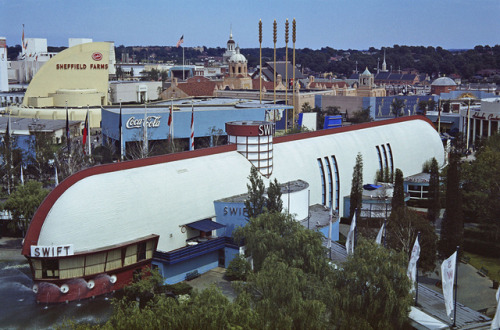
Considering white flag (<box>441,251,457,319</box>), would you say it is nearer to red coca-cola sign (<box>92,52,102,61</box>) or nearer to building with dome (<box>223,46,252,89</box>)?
red coca-cola sign (<box>92,52,102,61</box>)

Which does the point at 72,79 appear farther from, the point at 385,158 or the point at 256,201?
the point at 256,201

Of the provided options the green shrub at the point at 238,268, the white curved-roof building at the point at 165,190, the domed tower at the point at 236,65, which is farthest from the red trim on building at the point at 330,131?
the domed tower at the point at 236,65

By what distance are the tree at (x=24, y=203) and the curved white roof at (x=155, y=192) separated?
13.2m

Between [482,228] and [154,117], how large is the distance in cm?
5126

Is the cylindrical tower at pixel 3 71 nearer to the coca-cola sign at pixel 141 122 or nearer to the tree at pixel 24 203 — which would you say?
the coca-cola sign at pixel 141 122

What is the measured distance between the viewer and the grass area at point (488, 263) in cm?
5019

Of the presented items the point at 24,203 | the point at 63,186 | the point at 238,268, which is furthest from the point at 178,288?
the point at 24,203

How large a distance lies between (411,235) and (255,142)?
17020mm

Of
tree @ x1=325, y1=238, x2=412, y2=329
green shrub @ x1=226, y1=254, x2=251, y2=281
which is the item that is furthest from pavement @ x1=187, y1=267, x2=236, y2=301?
tree @ x1=325, y1=238, x2=412, y2=329

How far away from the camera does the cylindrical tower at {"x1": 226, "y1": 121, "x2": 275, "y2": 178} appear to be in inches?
2280

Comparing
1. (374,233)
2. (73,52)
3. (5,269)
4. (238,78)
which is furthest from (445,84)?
(5,269)

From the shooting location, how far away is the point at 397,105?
502ft

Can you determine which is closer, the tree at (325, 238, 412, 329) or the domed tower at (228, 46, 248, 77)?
the tree at (325, 238, 412, 329)

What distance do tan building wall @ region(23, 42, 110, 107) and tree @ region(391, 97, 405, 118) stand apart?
6941cm
